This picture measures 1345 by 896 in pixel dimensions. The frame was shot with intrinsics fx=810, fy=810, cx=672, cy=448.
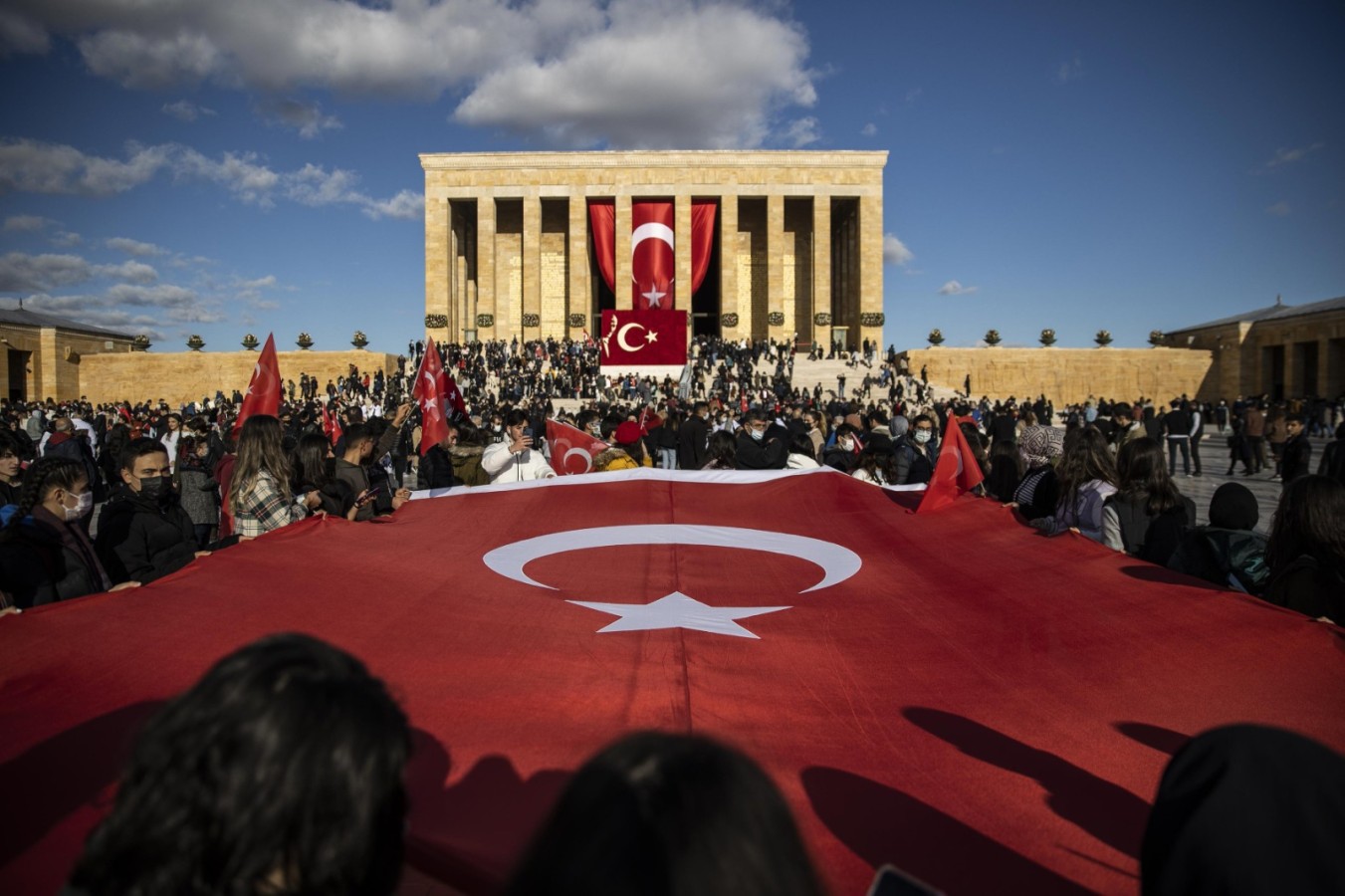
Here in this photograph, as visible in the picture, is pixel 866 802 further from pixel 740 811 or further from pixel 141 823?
pixel 141 823

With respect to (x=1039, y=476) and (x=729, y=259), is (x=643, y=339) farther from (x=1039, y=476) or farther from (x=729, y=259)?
(x=1039, y=476)

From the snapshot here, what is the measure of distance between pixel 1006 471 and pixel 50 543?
651cm

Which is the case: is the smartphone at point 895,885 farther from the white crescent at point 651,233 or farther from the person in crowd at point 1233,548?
the white crescent at point 651,233

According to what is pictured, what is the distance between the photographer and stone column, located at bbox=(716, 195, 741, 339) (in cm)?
4034

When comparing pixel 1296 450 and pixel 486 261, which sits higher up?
pixel 486 261

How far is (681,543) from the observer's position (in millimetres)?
4582

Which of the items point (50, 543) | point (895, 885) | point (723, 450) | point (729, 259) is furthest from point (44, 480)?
point (729, 259)

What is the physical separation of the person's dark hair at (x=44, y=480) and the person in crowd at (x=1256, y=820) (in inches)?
166

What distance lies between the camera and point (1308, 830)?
1.10 m

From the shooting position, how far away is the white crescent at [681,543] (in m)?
4.20

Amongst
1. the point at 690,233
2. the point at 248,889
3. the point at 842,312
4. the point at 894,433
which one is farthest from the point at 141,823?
the point at 842,312

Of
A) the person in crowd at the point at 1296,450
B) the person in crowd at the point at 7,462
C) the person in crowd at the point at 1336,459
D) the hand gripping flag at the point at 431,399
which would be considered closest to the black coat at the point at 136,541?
the person in crowd at the point at 7,462

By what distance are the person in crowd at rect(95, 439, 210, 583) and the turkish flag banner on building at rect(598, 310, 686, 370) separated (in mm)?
24166

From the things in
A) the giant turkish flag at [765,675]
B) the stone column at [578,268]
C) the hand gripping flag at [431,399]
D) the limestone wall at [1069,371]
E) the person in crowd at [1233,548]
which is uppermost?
the stone column at [578,268]
